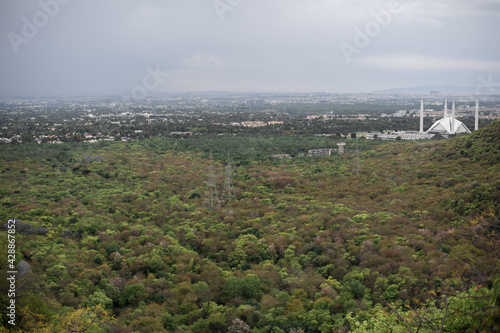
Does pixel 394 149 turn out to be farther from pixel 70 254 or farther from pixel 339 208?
pixel 70 254

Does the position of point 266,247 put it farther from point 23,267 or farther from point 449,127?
point 449,127

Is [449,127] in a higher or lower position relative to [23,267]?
higher

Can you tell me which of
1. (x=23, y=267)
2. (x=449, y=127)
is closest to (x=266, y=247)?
(x=23, y=267)

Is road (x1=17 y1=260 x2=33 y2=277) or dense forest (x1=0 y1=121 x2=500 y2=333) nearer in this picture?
dense forest (x1=0 y1=121 x2=500 y2=333)

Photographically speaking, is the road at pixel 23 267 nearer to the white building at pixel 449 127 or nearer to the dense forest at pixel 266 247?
the dense forest at pixel 266 247

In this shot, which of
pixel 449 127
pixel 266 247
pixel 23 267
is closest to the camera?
pixel 23 267

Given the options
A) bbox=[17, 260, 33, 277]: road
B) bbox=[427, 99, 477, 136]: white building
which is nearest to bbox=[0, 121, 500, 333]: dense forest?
bbox=[17, 260, 33, 277]: road

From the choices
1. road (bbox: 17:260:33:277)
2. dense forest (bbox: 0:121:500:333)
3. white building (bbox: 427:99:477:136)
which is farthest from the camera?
white building (bbox: 427:99:477:136)

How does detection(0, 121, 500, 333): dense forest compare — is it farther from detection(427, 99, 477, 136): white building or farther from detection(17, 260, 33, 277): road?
detection(427, 99, 477, 136): white building
